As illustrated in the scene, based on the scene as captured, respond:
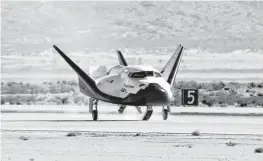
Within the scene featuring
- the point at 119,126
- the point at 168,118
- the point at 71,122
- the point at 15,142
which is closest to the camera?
the point at 15,142

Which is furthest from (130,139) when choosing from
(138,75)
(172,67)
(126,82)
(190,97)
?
(190,97)

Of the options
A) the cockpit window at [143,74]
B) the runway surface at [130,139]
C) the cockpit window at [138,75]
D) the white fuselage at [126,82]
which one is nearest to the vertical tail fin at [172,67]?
the runway surface at [130,139]

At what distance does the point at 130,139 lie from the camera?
31.4 m

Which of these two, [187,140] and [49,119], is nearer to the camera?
[187,140]

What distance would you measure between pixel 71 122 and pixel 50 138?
10.8 m

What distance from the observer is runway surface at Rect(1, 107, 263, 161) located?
84.6ft

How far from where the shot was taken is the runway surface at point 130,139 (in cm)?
2580

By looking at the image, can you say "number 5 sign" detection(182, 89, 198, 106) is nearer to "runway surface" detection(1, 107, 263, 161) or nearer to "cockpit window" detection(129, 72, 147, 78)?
"runway surface" detection(1, 107, 263, 161)

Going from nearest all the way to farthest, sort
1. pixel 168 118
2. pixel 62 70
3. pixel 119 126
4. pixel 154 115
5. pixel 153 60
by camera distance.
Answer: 1. pixel 119 126
2. pixel 168 118
3. pixel 154 115
4. pixel 62 70
5. pixel 153 60

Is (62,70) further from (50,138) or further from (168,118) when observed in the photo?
(50,138)

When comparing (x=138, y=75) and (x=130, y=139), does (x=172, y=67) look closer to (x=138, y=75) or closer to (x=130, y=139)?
(x=138, y=75)

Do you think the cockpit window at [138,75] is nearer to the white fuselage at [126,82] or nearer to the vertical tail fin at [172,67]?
the white fuselage at [126,82]

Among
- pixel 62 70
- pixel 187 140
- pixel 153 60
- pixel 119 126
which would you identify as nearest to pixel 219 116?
pixel 119 126

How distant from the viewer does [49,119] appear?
45.5 metres
